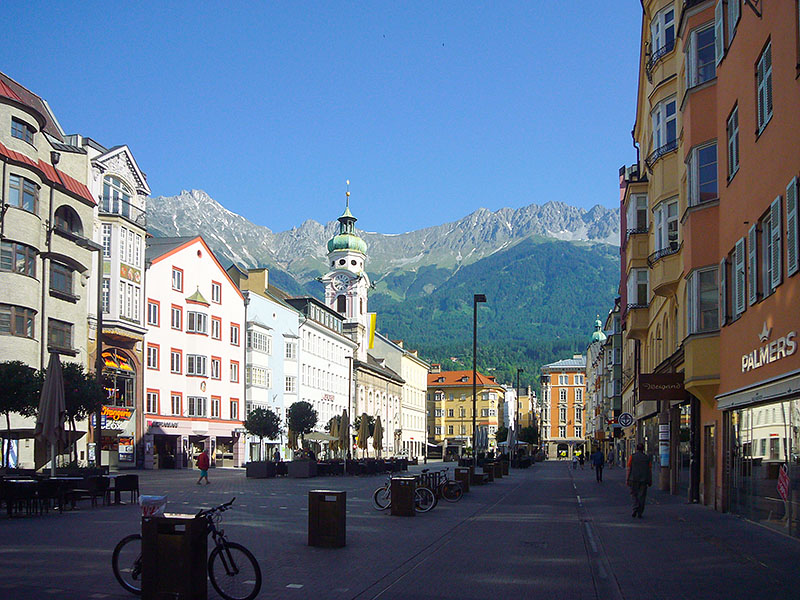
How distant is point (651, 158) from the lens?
3369 centimetres

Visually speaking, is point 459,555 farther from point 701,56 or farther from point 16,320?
point 16,320

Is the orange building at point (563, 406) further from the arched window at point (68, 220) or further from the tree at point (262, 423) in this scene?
the arched window at point (68, 220)

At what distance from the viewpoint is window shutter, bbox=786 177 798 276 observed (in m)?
15.7

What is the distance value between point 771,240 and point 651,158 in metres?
16.5

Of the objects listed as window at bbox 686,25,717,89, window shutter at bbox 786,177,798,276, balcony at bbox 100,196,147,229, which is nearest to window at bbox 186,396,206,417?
balcony at bbox 100,196,147,229

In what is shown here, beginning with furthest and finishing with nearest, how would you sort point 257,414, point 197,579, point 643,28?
point 257,414
point 643,28
point 197,579

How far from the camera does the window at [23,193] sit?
40531 millimetres

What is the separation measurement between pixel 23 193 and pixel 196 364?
24799mm

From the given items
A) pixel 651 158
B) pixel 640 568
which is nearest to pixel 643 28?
pixel 651 158

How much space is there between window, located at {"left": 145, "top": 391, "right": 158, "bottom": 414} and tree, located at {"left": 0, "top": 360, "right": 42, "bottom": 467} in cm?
2969

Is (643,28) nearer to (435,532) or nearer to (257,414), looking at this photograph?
(435,532)

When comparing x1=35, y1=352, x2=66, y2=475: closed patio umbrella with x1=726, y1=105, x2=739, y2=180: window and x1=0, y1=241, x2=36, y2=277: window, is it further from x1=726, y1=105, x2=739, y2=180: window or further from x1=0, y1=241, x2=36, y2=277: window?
x1=0, y1=241, x2=36, y2=277: window

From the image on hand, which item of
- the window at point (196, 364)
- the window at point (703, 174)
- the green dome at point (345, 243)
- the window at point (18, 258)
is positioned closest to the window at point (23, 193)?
the window at point (18, 258)

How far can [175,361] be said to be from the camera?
62.1 meters
